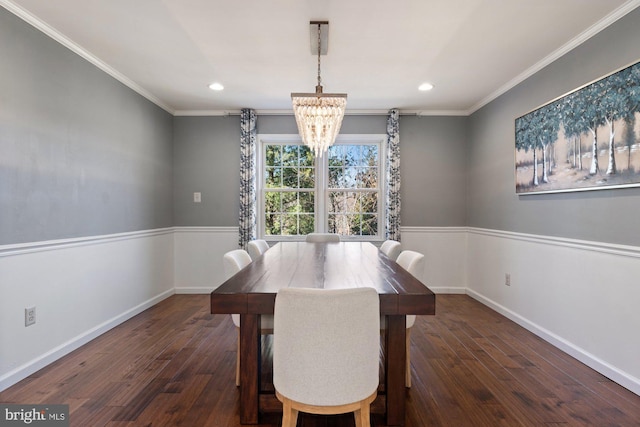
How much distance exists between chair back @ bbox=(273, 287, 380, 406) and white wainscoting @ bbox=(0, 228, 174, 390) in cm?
208

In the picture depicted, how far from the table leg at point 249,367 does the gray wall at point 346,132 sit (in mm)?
2937

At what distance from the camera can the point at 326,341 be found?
1249mm

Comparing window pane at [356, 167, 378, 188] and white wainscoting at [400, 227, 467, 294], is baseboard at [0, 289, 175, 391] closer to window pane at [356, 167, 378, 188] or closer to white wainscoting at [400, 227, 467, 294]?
window pane at [356, 167, 378, 188]

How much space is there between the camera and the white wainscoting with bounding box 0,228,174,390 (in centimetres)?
215

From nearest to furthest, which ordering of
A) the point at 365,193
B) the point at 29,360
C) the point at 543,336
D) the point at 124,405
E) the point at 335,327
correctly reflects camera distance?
the point at 335,327 < the point at 124,405 < the point at 29,360 < the point at 543,336 < the point at 365,193

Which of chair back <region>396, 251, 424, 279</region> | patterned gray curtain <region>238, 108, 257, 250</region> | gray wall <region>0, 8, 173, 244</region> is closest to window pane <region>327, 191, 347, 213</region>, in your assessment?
patterned gray curtain <region>238, 108, 257, 250</region>

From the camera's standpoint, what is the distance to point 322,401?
1.27 metres

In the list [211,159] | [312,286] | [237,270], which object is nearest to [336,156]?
[211,159]

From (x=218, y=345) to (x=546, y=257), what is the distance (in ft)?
9.99

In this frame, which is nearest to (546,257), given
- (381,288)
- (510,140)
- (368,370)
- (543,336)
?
(543,336)

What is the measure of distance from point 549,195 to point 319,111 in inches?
87.0

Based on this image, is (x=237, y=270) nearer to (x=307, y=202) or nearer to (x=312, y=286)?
(x=312, y=286)

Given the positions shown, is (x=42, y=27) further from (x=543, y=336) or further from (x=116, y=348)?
(x=543, y=336)

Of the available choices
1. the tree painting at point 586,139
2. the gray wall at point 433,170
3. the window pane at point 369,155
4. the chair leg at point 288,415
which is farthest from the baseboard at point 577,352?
the window pane at point 369,155
